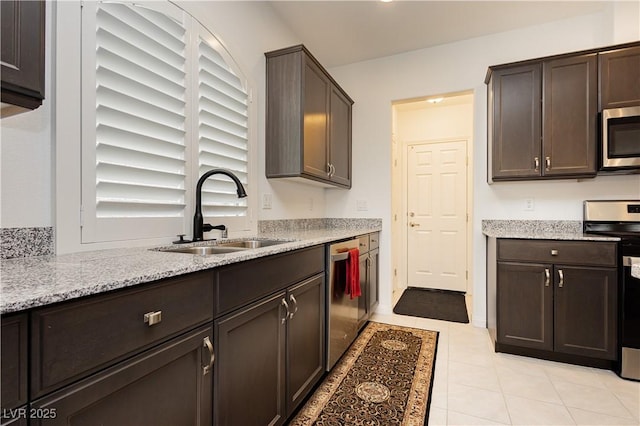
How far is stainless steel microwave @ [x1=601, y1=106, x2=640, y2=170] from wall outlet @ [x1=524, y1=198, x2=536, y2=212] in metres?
0.56

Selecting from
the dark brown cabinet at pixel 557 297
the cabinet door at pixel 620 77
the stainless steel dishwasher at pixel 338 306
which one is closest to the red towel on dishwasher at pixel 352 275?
the stainless steel dishwasher at pixel 338 306

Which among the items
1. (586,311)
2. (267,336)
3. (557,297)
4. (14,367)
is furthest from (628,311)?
(14,367)

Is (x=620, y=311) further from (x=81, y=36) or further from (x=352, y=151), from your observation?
(x=81, y=36)

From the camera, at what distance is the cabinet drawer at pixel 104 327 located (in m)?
0.61

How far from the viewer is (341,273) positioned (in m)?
2.17

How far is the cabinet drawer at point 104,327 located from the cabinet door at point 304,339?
2.20 ft

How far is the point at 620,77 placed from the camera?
91.7 inches

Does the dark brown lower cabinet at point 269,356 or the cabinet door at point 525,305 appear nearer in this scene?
the dark brown lower cabinet at point 269,356

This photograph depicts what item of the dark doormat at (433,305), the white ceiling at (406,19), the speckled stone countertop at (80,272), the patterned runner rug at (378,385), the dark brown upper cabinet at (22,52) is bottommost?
the dark doormat at (433,305)

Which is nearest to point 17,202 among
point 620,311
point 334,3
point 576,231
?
point 334,3

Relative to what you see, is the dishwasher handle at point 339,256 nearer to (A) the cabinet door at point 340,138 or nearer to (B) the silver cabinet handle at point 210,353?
(A) the cabinet door at point 340,138

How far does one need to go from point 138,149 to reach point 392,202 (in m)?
2.62

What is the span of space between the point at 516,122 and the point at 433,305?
2.18 m

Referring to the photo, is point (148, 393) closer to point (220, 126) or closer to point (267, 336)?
point (267, 336)
